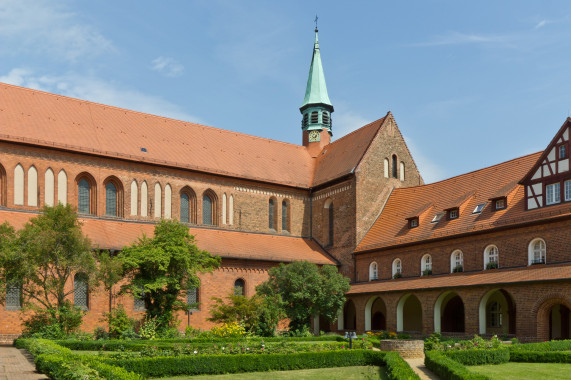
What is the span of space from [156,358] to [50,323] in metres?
13.1

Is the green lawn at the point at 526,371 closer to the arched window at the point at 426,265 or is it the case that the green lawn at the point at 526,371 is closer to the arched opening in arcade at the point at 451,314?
the arched opening in arcade at the point at 451,314

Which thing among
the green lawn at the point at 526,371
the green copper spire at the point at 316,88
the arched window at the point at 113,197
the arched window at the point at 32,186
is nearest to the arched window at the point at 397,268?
the green lawn at the point at 526,371

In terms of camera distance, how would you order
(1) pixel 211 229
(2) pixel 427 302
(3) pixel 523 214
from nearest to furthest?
(3) pixel 523 214, (2) pixel 427 302, (1) pixel 211 229

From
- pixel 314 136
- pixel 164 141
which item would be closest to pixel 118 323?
pixel 164 141

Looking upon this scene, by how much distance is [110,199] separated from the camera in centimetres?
4084

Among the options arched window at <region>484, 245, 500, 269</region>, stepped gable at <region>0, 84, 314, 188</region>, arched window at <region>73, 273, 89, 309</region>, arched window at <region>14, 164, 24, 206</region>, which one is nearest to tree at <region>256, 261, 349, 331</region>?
arched window at <region>484, 245, 500, 269</region>

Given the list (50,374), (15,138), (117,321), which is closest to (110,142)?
(15,138)

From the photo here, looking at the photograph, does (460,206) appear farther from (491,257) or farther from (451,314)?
(451,314)

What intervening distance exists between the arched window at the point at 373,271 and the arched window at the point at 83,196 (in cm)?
1922

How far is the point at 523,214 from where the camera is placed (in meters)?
33.1

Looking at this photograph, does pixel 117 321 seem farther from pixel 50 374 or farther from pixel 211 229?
pixel 50 374

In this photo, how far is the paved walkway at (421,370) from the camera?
20.2m

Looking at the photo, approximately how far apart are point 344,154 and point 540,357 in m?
27.4

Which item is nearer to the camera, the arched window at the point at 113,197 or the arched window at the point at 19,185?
the arched window at the point at 19,185
